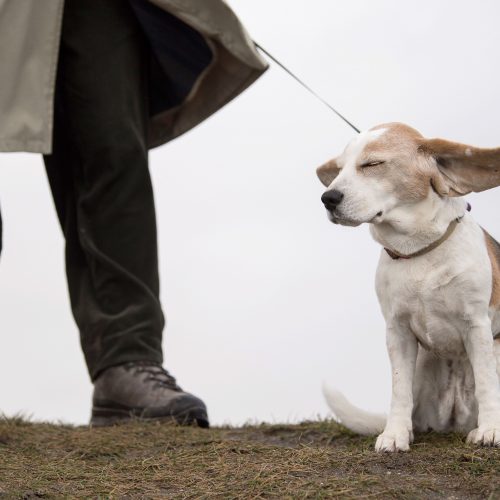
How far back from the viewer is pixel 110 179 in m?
5.48

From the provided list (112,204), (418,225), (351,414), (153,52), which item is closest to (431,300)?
(418,225)

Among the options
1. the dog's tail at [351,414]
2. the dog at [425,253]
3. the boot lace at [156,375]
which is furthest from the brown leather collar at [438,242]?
the boot lace at [156,375]

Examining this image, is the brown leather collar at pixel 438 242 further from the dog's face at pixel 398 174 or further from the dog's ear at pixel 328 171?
the dog's ear at pixel 328 171

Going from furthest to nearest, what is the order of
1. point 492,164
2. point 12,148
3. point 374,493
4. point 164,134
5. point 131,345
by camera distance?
point 164,134 < point 131,345 < point 12,148 < point 492,164 < point 374,493

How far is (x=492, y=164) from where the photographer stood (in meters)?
3.78

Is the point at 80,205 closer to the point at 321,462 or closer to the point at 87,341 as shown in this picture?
the point at 87,341

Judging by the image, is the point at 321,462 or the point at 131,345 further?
the point at 131,345

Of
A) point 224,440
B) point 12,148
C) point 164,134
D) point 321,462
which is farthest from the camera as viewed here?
point 164,134

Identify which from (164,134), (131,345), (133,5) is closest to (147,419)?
(131,345)

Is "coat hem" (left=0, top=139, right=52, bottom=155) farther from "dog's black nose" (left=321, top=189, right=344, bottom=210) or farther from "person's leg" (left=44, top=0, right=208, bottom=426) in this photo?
"dog's black nose" (left=321, top=189, right=344, bottom=210)

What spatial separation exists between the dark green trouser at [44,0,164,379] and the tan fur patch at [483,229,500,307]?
2.21 metres

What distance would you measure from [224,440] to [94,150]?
1963mm

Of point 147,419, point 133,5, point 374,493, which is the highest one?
point 133,5

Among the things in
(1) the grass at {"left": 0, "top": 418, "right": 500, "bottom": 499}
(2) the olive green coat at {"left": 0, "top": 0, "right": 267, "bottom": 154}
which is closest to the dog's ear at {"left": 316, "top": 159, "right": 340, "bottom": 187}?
(1) the grass at {"left": 0, "top": 418, "right": 500, "bottom": 499}
